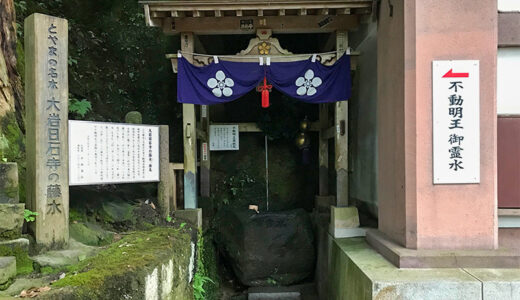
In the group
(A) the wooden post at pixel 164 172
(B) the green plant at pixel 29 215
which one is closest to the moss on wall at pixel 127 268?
(A) the wooden post at pixel 164 172

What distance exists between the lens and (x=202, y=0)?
213 inches

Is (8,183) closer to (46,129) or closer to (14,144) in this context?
(46,129)

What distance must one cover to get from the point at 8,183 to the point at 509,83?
6.39 meters

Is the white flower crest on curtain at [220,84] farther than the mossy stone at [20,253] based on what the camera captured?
Yes

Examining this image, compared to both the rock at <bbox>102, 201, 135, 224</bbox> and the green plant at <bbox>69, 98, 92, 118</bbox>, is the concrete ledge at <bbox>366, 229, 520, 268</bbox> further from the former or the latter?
the green plant at <bbox>69, 98, 92, 118</bbox>

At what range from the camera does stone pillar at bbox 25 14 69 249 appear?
3.71m

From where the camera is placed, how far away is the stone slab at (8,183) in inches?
136

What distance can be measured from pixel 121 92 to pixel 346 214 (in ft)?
19.3

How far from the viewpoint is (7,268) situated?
2.95 metres

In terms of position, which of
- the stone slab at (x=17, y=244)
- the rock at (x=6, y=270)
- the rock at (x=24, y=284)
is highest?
the stone slab at (x=17, y=244)

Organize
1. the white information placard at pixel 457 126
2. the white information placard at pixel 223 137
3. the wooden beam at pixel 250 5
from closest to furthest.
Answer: the white information placard at pixel 457 126
the wooden beam at pixel 250 5
the white information placard at pixel 223 137

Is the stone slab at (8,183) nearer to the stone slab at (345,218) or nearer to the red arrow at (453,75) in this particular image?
the stone slab at (345,218)

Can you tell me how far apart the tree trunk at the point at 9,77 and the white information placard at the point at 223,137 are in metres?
4.19

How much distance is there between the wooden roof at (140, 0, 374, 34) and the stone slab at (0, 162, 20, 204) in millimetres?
3274
